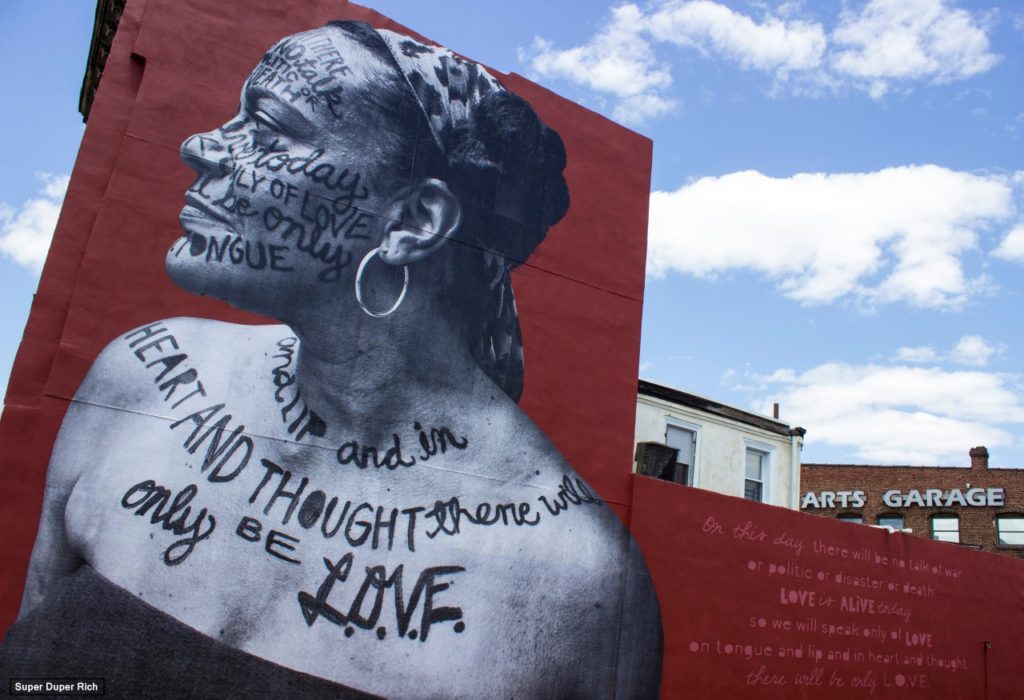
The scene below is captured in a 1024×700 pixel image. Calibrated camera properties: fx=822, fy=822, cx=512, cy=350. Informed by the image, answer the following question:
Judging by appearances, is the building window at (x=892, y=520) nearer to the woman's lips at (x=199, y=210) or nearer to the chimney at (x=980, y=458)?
the chimney at (x=980, y=458)

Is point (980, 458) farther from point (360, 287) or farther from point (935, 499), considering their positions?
point (360, 287)

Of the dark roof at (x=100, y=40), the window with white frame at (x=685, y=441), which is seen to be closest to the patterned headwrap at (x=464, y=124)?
the dark roof at (x=100, y=40)

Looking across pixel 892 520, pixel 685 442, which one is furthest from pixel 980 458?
pixel 685 442

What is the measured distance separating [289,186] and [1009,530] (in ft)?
105

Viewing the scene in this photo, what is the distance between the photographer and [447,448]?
9609 millimetres

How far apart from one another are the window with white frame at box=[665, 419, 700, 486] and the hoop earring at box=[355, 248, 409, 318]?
8267mm

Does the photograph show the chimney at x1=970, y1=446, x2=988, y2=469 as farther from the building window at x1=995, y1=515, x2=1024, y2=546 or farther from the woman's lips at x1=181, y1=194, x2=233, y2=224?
the woman's lips at x1=181, y1=194, x2=233, y2=224

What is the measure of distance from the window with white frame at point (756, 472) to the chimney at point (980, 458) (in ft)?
63.7

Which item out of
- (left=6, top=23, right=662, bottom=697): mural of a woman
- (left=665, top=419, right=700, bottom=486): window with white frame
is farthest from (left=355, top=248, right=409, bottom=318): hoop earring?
(left=665, top=419, right=700, bottom=486): window with white frame

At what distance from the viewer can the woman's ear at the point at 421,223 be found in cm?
976

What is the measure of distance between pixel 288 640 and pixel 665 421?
32.3 feet

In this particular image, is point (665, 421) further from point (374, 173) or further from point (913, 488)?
point (913, 488)

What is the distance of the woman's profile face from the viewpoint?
28.9 ft

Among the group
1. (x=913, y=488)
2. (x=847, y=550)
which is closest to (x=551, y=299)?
(x=847, y=550)
